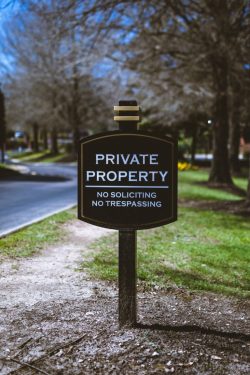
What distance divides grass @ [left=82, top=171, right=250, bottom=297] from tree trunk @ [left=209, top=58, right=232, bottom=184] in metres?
9.61

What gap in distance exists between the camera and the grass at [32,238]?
735 centimetres

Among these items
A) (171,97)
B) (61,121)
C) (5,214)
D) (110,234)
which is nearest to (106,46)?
(171,97)

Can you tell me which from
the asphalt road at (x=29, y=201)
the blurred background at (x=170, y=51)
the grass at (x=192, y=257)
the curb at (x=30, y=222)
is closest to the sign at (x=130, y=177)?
the grass at (x=192, y=257)

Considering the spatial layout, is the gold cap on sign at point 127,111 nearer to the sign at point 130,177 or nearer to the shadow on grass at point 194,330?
the sign at point 130,177

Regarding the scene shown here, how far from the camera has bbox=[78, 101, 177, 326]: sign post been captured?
13.9 feet

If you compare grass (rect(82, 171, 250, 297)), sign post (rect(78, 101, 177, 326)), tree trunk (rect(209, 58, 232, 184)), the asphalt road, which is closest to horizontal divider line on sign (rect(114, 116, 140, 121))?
sign post (rect(78, 101, 177, 326))

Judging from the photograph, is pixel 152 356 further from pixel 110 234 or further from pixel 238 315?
pixel 110 234

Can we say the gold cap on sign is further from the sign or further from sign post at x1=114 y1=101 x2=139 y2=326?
the sign

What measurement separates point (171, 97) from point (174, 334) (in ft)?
66.4

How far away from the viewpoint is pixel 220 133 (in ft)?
67.5

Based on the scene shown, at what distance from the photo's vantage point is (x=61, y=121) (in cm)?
4350

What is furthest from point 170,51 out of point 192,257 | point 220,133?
point 192,257

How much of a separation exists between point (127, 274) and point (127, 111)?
1.48m

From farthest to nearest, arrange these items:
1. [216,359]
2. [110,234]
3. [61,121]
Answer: [61,121] < [110,234] < [216,359]
